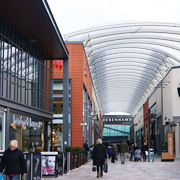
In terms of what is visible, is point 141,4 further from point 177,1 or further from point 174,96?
point 174,96

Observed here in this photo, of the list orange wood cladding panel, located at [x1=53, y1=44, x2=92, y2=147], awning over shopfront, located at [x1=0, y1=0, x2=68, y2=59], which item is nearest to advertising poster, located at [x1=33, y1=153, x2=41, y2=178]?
awning over shopfront, located at [x1=0, y1=0, x2=68, y2=59]

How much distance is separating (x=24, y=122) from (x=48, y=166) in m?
4.85

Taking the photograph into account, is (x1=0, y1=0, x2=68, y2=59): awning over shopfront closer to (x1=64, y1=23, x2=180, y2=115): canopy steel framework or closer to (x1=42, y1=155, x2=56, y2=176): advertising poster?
(x1=42, y1=155, x2=56, y2=176): advertising poster

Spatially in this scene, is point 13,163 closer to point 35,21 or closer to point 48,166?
point 48,166

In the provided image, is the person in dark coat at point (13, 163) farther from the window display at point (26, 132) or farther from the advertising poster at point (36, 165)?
the window display at point (26, 132)

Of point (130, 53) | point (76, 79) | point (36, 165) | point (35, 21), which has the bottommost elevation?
point (36, 165)

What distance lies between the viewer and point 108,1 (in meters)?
38.5

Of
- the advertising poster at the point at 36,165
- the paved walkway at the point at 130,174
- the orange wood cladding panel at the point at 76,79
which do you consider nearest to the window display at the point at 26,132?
the paved walkway at the point at 130,174

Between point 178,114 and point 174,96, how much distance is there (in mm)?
1701

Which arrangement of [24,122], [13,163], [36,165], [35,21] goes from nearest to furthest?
[13,163] → [36,165] → [35,21] → [24,122]

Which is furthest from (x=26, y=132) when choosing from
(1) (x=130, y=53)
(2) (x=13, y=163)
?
(1) (x=130, y=53)

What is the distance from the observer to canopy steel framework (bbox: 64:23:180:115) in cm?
4012

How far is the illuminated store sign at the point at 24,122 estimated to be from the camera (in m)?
18.4

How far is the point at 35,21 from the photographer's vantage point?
60.8ft
